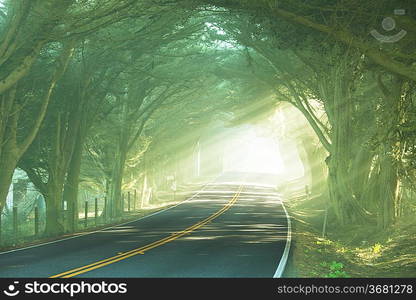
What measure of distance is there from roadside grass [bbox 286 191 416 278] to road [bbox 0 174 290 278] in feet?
2.55

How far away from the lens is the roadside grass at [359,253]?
52.0 feet

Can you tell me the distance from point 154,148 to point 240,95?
13.5 meters

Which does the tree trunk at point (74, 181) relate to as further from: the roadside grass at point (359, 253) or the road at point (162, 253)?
the roadside grass at point (359, 253)

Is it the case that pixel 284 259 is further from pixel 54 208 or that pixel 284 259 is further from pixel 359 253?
pixel 54 208

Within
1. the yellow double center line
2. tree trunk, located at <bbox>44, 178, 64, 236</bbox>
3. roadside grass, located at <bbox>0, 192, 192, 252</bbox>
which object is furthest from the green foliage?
tree trunk, located at <bbox>44, 178, 64, 236</bbox>

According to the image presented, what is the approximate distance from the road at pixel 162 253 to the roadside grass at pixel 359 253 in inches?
30.6

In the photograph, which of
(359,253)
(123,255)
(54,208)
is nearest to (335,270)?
(123,255)

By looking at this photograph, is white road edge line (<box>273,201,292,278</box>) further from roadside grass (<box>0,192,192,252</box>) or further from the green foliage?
roadside grass (<box>0,192,192,252</box>)

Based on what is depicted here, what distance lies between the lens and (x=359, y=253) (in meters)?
22.6

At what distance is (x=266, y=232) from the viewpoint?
984 inches

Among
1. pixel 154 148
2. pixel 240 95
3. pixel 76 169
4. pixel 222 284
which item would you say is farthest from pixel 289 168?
pixel 222 284

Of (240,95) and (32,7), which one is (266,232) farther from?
(240,95)

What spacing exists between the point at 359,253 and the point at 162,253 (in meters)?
8.72

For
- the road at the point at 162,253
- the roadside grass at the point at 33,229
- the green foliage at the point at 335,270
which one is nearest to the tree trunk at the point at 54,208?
the roadside grass at the point at 33,229
